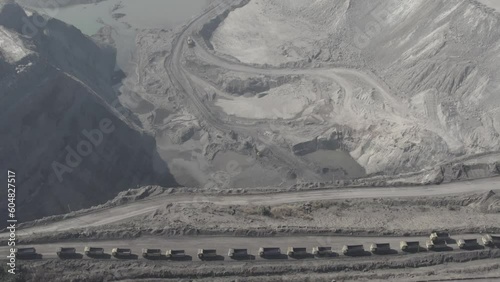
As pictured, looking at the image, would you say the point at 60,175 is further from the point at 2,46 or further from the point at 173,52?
the point at 173,52

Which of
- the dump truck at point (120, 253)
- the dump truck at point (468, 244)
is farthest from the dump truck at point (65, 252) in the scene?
the dump truck at point (468, 244)

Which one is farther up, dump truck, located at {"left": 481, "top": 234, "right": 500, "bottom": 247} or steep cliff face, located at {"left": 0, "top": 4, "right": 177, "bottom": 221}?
steep cliff face, located at {"left": 0, "top": 4, "right": 177, "bottom": 221}

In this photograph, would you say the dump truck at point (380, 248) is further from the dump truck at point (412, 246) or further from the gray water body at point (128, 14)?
the gray water body at point (128, 14)

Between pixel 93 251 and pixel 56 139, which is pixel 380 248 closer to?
pixel 93 251

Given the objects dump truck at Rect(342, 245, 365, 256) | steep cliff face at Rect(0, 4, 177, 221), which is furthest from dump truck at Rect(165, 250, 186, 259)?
steep cliff face at Rect(0, 4, 177, 221)

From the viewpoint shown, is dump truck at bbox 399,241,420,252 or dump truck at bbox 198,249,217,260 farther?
dump truck at bbox 399,241,420,252

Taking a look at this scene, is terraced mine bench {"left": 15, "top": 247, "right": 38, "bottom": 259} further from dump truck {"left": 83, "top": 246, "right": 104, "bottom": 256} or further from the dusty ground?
dump truck {"left": 83, "top": 246, "right": 104, "bottom": 256}
